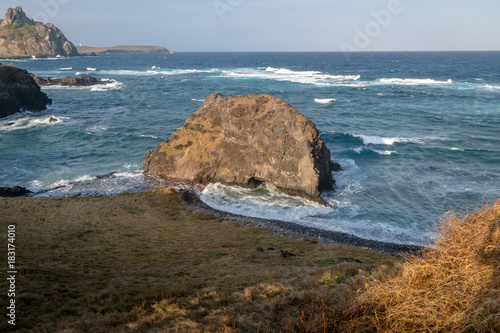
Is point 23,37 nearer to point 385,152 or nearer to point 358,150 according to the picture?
point 358,150

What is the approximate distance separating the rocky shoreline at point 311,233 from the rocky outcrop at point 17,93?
1881 inches

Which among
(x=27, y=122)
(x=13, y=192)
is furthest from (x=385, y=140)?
(x=27, y=122)

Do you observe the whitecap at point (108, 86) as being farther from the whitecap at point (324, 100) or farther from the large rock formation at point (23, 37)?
the large rock formation at point (23, 37)

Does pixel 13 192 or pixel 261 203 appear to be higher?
pixel 13 192

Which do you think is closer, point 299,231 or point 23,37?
point 299,231

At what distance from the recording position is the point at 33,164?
3325 centimetres

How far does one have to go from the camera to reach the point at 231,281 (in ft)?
35.4

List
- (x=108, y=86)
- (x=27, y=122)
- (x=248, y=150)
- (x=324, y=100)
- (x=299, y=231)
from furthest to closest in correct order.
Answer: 1. (x=108, y=86)
2. (x=324, y=100)
3. (x=27, y=122)
4. (x=248, y=150)
5. (x=299, y=231)

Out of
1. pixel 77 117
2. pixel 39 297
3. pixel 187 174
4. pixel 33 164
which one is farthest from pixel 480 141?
pixel 77 117

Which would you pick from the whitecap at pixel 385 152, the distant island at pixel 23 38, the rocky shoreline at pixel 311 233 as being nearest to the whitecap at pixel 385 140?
the whitecap at pixel 385 152

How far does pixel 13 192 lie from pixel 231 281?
23.4m

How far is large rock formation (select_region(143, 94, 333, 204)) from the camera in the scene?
2594cm

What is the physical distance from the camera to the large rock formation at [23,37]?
174125 millimetres

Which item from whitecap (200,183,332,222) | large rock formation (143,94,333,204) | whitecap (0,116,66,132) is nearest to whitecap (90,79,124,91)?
whitecap (0,116,66,132)
